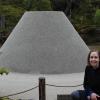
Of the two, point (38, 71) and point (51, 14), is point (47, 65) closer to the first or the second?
point (38, 71)

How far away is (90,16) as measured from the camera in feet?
95.1

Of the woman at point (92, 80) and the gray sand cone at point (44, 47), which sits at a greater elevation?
the gray sand cone at point (44, 47)

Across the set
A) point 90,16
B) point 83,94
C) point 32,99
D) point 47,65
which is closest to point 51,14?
point 47,65

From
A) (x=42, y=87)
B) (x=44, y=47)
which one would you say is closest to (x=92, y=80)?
(x=42, y=87)

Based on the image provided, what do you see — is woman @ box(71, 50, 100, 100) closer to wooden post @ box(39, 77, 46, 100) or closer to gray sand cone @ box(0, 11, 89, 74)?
wooden post @ box(39, 77, 46, 100)

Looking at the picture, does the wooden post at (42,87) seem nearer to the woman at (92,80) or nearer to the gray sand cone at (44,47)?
the woman at (92,80)

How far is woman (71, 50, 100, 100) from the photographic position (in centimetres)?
487

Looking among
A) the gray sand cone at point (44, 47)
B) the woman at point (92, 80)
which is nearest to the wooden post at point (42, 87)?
the woman at point (92, 80)

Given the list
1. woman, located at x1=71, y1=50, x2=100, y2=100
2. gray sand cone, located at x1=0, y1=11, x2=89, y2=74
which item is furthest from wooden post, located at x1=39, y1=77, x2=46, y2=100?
gray sand cone, located at x1=0, y1=11, x2=89, y2=74

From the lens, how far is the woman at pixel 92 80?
192 inches

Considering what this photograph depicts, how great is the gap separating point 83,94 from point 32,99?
336 cm

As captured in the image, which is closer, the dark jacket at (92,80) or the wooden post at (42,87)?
the dark jacket at (92,80)

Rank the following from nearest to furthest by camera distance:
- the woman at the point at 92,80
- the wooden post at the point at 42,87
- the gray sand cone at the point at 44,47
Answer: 1. the woman at the point at 92,80
2. the wooden post at the point at 42,87
3. the gray sand cone at the point at 44,47

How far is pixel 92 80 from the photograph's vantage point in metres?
4.98
